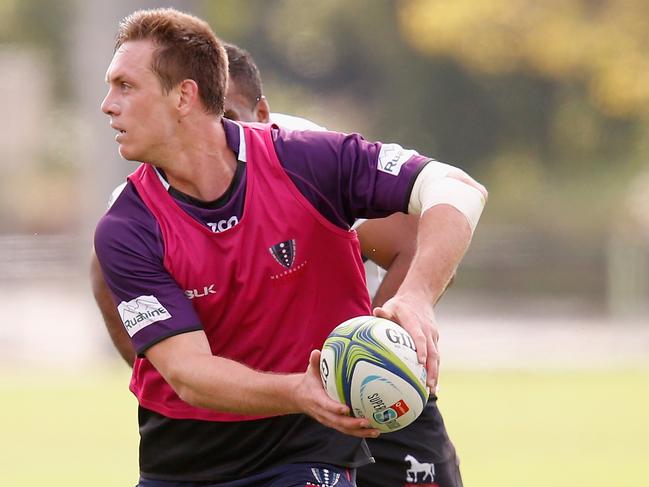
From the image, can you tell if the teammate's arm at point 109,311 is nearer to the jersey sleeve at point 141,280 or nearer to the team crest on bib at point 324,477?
the jersey sleeve at point 141,280

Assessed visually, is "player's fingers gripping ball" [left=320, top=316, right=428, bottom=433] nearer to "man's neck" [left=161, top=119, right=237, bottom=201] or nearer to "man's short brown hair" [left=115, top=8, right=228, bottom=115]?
"man's neck" [left=161, top=119, right=237, bottom=201]

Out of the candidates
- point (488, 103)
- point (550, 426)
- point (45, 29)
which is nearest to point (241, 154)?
point (550, 426)

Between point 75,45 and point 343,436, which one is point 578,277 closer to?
point 75,45

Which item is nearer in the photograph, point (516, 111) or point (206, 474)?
point (206, 474)

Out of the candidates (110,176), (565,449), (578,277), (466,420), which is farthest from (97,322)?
(565,449)

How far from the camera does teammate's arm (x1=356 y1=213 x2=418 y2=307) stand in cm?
600

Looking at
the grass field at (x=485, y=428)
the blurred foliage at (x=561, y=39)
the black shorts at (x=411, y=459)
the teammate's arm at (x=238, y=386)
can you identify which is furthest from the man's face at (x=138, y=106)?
the blurred foliage at (x=561, y=39)

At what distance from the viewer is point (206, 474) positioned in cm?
555

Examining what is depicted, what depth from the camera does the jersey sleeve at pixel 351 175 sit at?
533 cm

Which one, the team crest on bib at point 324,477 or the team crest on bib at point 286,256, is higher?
the team crest on bib at point 286,256

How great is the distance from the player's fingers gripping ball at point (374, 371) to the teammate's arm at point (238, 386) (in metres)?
0.04

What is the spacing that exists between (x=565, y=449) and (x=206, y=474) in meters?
7.69

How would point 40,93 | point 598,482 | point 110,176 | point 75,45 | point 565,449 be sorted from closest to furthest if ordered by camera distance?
point 598,482, point 565,449, point 110,176, point 40,93, point 75,45

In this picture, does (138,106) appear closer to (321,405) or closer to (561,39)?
(321,405)
